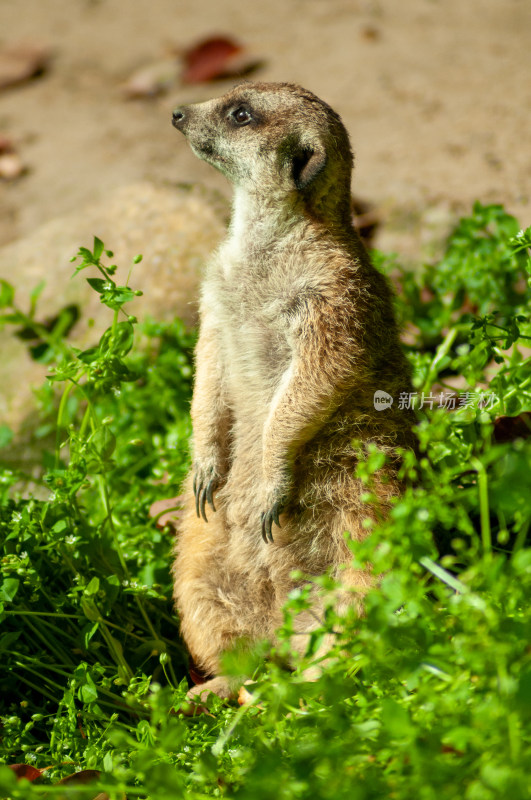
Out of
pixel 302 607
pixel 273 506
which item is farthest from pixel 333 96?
pixel 302 607

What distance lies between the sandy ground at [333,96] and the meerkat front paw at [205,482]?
235 centimetres

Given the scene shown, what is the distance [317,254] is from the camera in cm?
285

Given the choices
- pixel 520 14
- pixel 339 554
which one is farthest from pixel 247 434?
pixel 520 14

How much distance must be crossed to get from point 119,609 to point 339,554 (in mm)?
889

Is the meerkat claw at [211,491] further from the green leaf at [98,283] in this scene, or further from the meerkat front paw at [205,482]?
the green leaf at [98,283]

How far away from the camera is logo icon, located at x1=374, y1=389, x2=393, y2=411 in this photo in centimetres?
285

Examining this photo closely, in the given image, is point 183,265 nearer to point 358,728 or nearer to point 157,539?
point 157,539

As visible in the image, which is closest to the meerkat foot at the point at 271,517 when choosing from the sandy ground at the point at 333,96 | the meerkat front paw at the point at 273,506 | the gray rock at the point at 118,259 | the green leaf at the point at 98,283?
the meerkat front paw at the point at 273,506

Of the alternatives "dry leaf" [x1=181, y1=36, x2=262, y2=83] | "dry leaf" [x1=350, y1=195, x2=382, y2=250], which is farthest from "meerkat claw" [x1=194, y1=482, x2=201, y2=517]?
"dry leaf" [x1=181, y1=36, x2=262, y2=83]

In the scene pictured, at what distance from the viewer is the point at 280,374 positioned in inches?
115

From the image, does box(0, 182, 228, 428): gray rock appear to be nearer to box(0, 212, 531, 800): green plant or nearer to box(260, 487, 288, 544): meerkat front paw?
box(0, 212, 531, 800): green plant

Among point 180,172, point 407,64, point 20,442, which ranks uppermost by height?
point 407,64

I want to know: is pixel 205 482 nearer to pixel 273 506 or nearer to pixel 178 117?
pixel 273 506

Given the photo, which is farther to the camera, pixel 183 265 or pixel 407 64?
pixel 407 64
